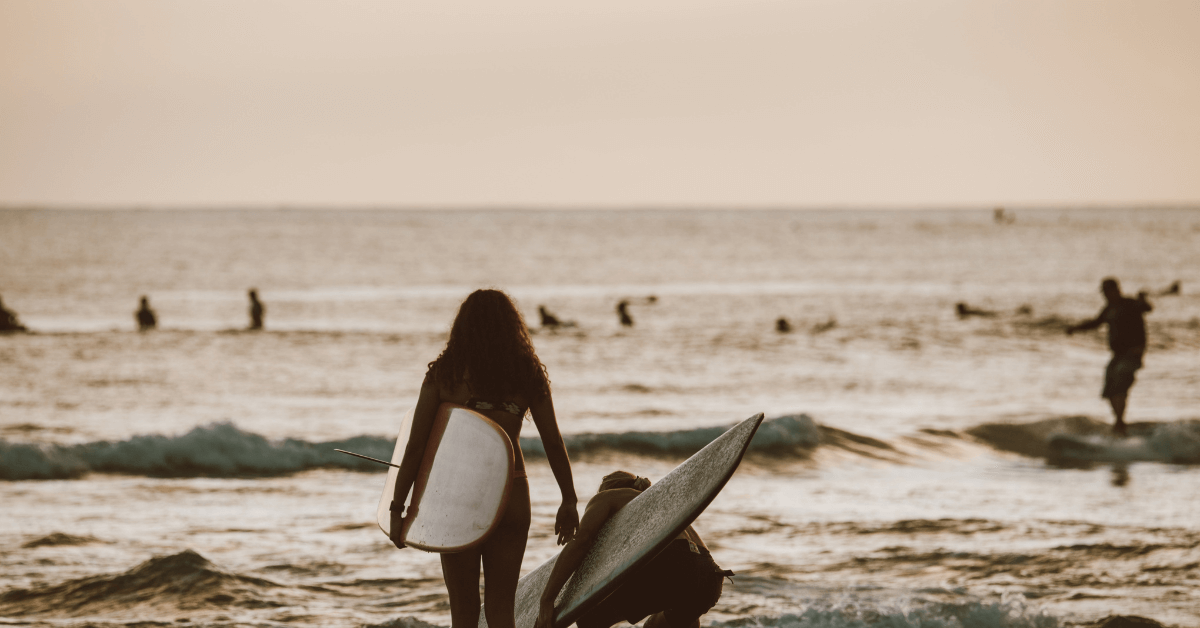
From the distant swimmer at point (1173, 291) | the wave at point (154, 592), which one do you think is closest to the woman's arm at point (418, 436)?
the wave at point (154, 592)

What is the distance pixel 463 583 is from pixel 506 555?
0.20 m

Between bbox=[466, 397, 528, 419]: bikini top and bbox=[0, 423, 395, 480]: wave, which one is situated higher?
bbox=[466, 397, 528, 419]: bikini top

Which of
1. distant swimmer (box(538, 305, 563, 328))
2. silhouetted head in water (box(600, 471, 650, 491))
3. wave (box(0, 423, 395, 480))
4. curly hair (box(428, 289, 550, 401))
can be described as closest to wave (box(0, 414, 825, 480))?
wave (box(0, 423, 395, 480))

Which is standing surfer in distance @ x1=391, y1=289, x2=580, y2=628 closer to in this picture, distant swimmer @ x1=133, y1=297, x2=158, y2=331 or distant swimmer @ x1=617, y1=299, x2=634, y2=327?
distant swimmer @ x1=133, y1=297, x2=158, y2=331

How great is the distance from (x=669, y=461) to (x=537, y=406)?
8.51 m

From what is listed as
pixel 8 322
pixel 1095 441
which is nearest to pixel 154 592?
pixel 1095 441

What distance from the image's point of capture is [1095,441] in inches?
487

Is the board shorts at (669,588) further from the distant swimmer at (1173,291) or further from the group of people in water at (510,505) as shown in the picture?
the distant swimmer at (1173,291)

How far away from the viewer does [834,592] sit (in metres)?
6.53

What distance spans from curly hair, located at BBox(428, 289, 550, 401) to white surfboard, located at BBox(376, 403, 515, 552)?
0.12m

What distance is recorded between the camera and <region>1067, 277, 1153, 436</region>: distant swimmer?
12.4 m

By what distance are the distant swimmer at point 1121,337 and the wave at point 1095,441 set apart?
376 millimetres

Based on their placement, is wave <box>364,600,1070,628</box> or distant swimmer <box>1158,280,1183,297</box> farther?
distant swimmer <box>1158,280,1183,297</box>

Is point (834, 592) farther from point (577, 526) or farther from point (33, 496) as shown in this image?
point (33, 496)
